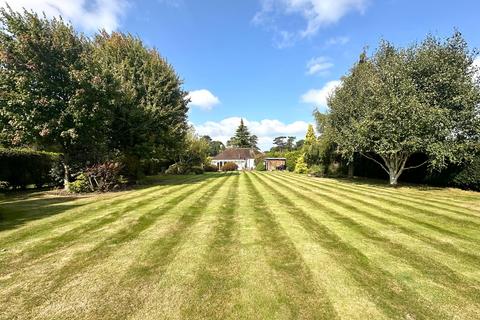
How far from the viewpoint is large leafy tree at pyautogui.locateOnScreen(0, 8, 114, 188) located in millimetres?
12281

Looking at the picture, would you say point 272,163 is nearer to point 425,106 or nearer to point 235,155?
point 235,155

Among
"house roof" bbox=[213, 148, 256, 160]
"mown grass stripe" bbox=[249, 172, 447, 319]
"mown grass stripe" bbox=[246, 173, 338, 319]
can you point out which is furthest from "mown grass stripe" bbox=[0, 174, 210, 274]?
"house roof" bbox=[213, 148, 256, 160]

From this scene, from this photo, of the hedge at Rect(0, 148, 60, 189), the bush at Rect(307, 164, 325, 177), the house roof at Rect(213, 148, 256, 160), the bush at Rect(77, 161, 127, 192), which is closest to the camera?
the bush at Rect(77, 161, 127, 192)

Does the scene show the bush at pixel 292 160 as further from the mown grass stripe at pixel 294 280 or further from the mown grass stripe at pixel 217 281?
the mown grass stripe at pixel 217 281

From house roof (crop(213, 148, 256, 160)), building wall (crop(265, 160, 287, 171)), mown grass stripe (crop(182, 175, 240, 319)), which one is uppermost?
house roof (crop(213, 148, 256, 160))

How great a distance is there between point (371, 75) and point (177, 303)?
1998 cm

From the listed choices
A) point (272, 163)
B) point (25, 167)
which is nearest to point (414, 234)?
point (25, 167)

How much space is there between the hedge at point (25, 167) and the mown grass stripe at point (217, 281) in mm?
13680

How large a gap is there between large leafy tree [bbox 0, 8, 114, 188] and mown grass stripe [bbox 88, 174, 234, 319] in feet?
32.0

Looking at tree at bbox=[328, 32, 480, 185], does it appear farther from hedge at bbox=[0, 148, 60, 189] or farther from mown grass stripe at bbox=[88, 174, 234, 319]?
hedge at bbox=[0, 148, 60, 189]

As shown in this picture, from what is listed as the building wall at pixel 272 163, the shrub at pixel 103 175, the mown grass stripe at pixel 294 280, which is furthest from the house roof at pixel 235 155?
the mown grass stripe at pixel 294 280

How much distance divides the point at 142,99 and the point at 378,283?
1932 centimetres

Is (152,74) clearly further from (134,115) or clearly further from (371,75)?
(371,75)

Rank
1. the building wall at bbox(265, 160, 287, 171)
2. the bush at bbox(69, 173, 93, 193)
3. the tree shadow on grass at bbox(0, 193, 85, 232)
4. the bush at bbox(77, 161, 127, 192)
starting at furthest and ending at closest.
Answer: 1. the building wall at bbox(265, 160, 287, 171)
2. the bush at bbox(77, 161, 127, 192)
3. the bush at bbox(69, 173, 93, 193)
4. the tree shadow on grass at bbox(0, 193, 85, 232)
